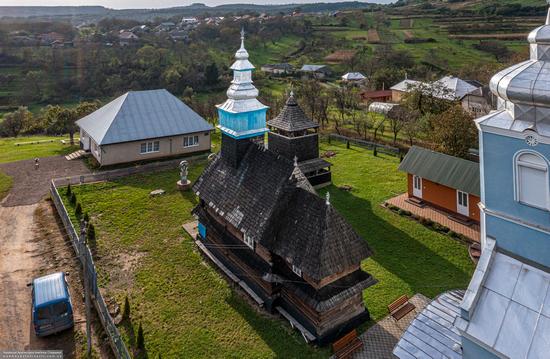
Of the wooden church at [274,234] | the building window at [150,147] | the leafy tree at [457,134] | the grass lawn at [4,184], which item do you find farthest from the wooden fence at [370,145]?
the grass lawn at [4,184]

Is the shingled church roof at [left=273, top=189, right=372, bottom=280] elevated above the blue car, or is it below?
above

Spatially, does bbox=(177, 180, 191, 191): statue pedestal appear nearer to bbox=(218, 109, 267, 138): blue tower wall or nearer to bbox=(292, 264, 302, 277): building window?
bbox=(218, 109, 267, 138): blue tower wall

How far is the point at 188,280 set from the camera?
53.4 ft

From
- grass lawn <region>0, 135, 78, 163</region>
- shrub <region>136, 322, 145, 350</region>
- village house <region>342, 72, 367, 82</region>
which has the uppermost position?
village house <region>342, 72, 367, 82</region>

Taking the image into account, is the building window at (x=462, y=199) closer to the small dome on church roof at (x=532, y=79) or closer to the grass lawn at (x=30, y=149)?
the small dome on church roof at (x=532, y=79)

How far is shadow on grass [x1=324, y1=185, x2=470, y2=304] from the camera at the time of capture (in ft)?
51.6

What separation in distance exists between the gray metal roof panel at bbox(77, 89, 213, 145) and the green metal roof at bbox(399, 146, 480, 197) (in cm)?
1863

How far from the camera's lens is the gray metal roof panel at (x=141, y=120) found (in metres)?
30.5

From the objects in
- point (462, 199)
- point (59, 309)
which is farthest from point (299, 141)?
point (59, 309)

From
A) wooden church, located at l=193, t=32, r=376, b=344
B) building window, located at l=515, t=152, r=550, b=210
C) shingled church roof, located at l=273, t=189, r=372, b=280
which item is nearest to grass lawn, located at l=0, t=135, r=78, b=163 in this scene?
wooden church, located at l=193, t=32, r=376, b=344

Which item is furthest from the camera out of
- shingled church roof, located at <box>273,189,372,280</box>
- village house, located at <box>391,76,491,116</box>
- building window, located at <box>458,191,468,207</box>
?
village house, located at <box>391,76,491,116</box>

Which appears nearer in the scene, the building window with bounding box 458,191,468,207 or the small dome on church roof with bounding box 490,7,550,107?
the small dome on church roof with bounding box 490,7,550,107

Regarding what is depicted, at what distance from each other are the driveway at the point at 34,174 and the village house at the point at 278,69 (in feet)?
212

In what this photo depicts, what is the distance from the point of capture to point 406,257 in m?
17.7
